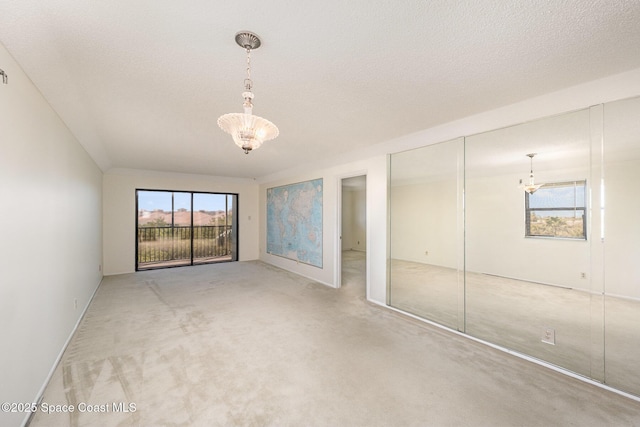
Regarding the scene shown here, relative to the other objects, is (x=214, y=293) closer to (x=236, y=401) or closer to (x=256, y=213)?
(x=236, y=401)

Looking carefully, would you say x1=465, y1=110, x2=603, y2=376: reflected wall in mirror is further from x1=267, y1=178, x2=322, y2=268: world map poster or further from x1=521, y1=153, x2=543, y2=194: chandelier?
x1=267, y1=178, x2=322, y2=268: world map poster

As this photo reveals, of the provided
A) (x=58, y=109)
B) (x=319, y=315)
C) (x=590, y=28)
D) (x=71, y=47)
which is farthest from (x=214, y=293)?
(x=590, y=28)

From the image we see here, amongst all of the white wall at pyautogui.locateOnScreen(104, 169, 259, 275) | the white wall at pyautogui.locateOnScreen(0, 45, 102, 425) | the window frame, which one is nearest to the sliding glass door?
the white wall at pyautogui.locateOnScreen(104, 169, 259, 275)

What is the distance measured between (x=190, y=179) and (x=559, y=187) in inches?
278

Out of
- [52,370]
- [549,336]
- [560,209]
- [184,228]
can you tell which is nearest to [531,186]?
[560,209]

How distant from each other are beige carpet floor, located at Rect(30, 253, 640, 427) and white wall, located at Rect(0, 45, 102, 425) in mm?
296

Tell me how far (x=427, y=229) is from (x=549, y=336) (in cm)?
246

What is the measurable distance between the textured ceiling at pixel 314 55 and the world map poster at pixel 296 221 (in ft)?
8.21

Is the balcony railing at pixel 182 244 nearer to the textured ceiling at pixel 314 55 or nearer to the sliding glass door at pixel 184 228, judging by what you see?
the sliding glass door at pixel 184 228

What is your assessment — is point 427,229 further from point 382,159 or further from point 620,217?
point 620,217

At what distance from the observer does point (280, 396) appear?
1782 mm

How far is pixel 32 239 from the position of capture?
1757mm

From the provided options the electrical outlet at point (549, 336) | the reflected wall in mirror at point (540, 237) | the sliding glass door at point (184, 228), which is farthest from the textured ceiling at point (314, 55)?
the sliding glass door at point (184, 228)

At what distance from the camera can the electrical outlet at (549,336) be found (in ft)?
8.08
